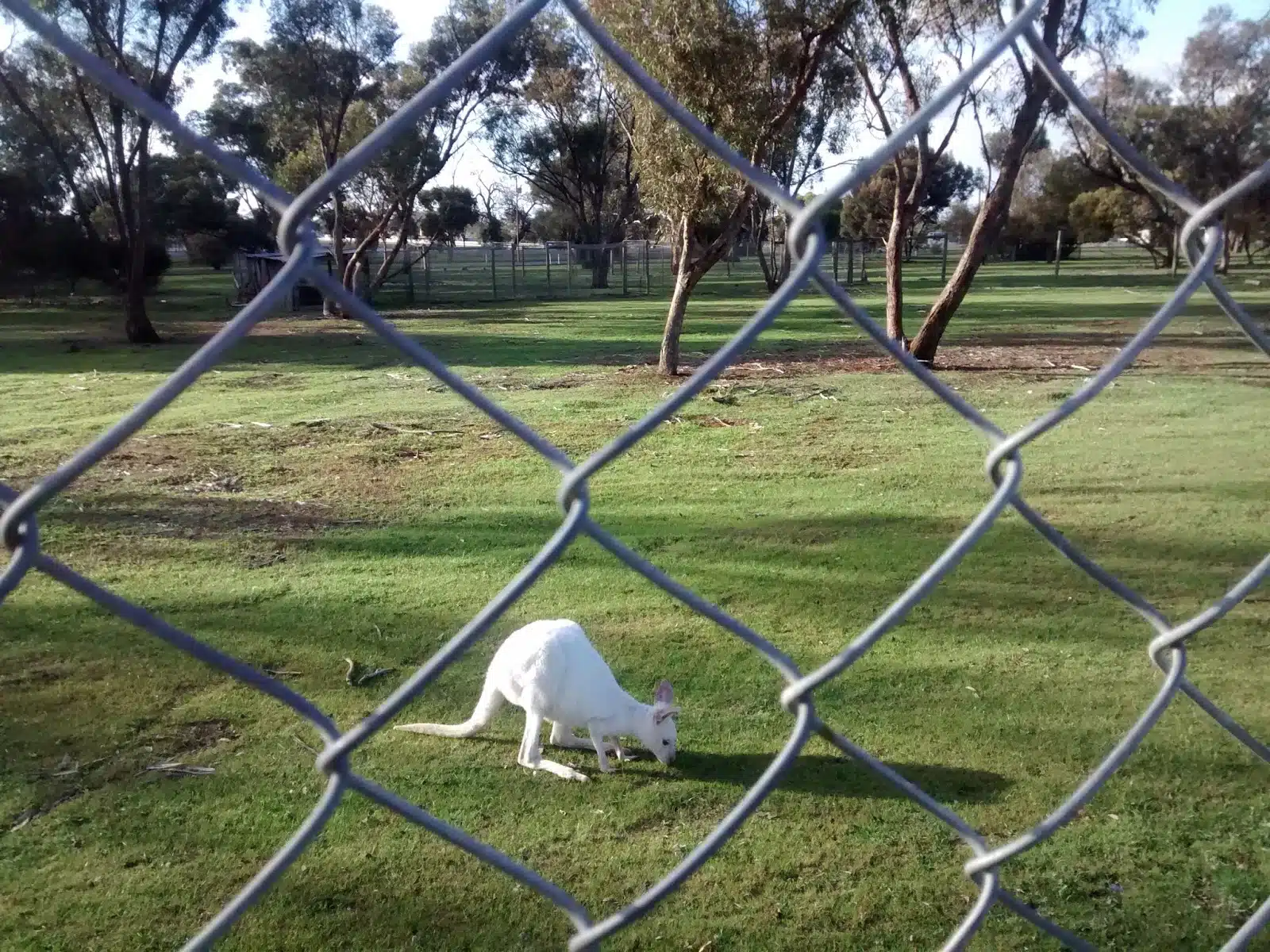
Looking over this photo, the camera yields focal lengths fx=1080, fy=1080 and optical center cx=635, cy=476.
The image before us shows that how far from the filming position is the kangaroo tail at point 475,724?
292 centimetres

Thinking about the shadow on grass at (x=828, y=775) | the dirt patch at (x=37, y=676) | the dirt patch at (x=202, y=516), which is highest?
the dirt patch at (x=202, y=516)

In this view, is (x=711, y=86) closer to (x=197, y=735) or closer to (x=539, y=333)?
(x=539, y=333)

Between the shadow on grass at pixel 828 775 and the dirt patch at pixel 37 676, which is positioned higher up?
A: the dirt patch at pixel 37 676

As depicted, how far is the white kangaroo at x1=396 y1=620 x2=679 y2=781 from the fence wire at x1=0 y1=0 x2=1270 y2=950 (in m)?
1.71

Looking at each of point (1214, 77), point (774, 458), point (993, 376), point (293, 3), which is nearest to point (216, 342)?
point (774, 458)

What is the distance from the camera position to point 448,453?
680 centimetres

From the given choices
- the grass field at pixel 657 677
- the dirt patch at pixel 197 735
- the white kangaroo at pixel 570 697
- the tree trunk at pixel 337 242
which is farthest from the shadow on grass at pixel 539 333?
the white kangaroo at pixel 570 697

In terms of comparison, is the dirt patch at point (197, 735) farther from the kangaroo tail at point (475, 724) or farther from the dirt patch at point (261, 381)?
the dirt patch at point (261, 381)

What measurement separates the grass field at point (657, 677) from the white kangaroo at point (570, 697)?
0.09 m

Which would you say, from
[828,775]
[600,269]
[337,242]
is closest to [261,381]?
[828,775]

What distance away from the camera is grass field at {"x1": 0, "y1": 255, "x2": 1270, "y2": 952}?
7.52 ft

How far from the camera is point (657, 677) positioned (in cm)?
338

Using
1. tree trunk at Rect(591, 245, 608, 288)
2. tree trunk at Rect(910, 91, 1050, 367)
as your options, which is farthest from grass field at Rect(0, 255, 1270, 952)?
tree trunk at Rect(591, 245, 608, 288)

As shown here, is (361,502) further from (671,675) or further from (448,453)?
(671,675)
